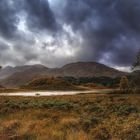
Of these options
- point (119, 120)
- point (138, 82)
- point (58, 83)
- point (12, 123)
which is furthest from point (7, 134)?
point (58, 83)

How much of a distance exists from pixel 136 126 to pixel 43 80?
71316 mm

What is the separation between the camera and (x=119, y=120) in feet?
49.5

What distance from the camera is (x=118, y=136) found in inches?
475

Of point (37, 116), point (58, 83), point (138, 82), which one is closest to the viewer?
point (37, 116)

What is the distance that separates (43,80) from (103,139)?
7202 cm

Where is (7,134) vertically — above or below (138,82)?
below

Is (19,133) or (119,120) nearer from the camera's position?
(19,133)

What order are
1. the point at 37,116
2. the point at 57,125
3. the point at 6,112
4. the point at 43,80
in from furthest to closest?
1. the point at 43,80
2. the point at 6,112
3. the point at 37,116
4. the point at 57,125

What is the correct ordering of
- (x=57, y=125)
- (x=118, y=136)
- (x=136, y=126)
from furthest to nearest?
(x=57, y=125), (x=136, y=126), (x=118, y=136)

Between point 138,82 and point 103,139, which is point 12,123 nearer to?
point 103,139

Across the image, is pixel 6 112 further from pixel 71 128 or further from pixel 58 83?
pixel 58 83

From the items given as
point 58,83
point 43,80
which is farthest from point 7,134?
point 43,80

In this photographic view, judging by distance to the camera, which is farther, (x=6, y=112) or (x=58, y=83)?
(x=58, y=83)

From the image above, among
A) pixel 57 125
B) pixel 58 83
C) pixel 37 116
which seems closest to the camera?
pixel 57 125
